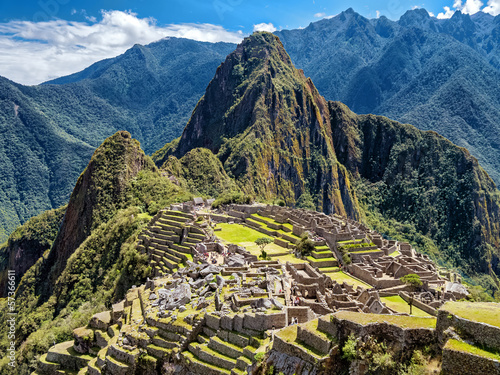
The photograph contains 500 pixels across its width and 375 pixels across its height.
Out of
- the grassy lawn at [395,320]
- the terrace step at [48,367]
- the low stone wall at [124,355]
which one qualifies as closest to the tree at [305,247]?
the terrace step at [48,367]

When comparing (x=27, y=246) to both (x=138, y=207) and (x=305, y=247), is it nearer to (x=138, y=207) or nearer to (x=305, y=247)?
(x=138, y=207)

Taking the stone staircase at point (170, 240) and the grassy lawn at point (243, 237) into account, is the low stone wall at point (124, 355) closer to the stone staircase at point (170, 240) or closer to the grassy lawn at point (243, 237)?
the stone staircase at point (170, 240)

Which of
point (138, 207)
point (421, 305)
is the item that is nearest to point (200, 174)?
point (138, 207)

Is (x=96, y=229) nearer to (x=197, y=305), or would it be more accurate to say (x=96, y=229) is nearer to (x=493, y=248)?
(x=197, y=305)

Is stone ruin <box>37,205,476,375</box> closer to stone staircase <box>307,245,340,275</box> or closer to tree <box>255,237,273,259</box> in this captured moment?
stone staircase <box>307,245,340,275</box>

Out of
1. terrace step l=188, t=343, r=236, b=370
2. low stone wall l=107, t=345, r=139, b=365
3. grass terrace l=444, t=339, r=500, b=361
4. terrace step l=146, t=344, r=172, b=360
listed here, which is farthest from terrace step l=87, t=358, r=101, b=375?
grass terrace l=444, t=339, r=500, b=361

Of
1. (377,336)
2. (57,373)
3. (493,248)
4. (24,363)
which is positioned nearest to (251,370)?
(377,336)
